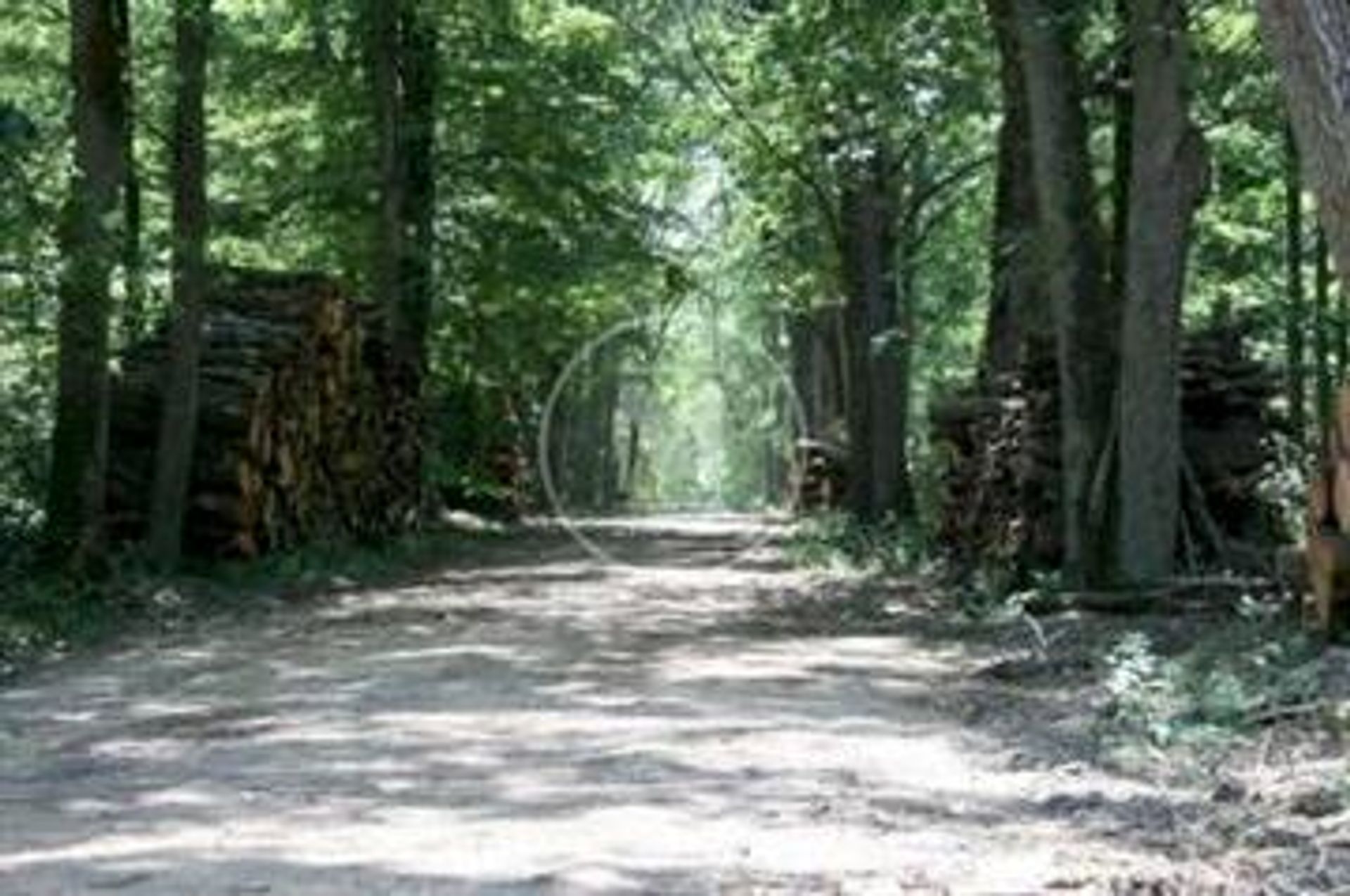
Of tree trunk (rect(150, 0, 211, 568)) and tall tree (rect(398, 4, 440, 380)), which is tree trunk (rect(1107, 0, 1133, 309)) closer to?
tree trunk (rect(150, 0, 211, 568))

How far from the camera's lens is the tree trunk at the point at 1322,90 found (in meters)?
6.34

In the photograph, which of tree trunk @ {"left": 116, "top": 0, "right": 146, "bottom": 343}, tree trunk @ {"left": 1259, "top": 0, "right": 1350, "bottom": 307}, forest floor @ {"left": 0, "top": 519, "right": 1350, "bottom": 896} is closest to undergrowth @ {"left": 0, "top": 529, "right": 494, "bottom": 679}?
forest floor @ {"left": 0, "top": 519, "right": 1350, "bottom": 896}

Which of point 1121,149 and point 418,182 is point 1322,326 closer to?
point 1121,149

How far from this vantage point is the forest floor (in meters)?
6.43

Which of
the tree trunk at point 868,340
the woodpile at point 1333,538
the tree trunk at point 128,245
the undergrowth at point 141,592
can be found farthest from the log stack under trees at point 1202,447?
the tree trunk at point 868,340

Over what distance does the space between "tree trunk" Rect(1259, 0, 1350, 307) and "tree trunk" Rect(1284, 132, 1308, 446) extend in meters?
12.4

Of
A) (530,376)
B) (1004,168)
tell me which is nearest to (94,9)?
(1004,168)

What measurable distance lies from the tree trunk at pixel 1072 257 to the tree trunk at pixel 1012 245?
230cm

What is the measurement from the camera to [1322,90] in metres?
6.37

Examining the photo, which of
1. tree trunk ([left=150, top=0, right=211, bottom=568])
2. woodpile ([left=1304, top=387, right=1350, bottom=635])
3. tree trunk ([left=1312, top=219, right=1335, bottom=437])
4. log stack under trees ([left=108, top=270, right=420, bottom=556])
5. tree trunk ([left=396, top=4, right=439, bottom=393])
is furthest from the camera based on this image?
tree trunk ([left=396, top=4, right=439, bottom=393])

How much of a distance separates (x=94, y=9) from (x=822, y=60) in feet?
24.1

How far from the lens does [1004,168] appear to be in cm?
2083

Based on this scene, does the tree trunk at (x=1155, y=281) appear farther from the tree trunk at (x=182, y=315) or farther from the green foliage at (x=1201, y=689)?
the tree trunk at (x=182, y=315)

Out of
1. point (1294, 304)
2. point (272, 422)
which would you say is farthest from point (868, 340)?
point (272, 422)
